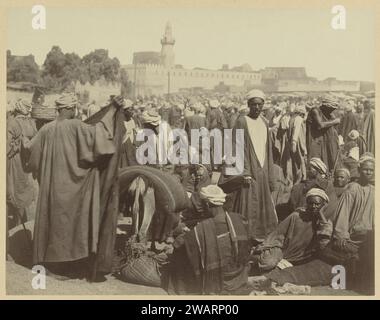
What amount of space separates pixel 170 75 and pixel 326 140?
192 cm

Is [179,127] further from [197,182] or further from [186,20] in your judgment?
[186,20]

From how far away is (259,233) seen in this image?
8.28m

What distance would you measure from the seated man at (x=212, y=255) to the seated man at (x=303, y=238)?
0.24 meters

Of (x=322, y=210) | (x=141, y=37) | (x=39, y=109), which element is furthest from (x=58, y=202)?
(x=322, y=210)

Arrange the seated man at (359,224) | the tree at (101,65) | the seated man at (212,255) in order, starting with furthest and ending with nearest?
the seated man at (359,224)
the tree at (101,65)
the seated man at (212,255)

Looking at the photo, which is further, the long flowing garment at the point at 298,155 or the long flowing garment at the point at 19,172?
the long flowing garment at the point at 298,155

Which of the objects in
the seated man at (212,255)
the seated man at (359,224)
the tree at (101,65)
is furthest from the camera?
the seated man at (359,224)

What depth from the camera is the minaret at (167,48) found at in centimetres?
823

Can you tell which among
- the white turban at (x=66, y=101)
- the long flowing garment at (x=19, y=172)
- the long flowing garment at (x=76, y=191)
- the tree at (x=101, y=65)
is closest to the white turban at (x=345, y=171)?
the long flowing garment at (x=76, y=191)

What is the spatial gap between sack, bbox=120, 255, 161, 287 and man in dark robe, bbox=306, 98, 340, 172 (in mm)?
2144

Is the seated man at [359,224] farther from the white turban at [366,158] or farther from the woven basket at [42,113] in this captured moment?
the woven basket at [42,113]

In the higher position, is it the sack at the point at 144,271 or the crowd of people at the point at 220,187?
the crowd of people at the point at 220,187
